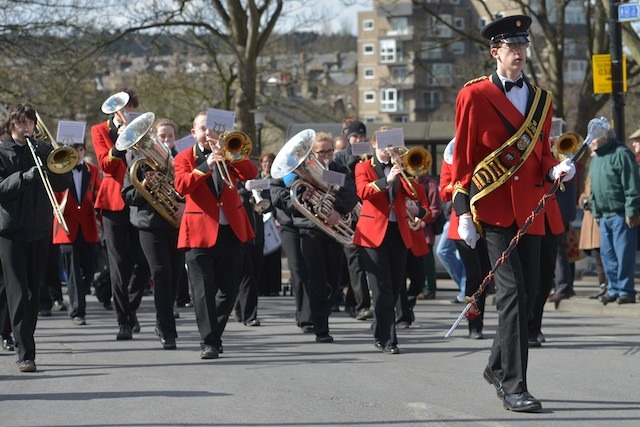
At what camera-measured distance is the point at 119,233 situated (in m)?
12.4

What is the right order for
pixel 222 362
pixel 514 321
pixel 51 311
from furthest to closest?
pixel 51 311
pixel 222 362
pixel 514 321

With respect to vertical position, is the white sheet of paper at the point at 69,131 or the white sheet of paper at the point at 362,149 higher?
the white sheet of paper at the point at 69,131

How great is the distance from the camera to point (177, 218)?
11.4 meters

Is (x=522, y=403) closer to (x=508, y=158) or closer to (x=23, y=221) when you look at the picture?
(x=508, y=158)

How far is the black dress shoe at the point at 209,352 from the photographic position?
10.6 m

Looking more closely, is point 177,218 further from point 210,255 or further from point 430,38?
point 430,38

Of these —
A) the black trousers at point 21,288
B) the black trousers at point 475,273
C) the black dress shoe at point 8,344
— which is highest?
the black trousers at point 21,288

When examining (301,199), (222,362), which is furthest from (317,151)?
(222,362)

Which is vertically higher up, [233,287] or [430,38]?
[430,38]

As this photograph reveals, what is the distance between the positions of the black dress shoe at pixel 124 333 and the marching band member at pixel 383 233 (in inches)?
91.9

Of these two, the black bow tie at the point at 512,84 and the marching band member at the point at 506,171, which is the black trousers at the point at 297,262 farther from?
the black bow tie at the point at 512,84

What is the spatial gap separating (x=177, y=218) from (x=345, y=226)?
5.98 ft

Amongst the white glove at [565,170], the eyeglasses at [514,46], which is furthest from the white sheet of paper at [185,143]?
the white glove at [565,170]

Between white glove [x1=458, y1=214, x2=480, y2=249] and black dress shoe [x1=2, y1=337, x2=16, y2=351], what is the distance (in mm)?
4669
